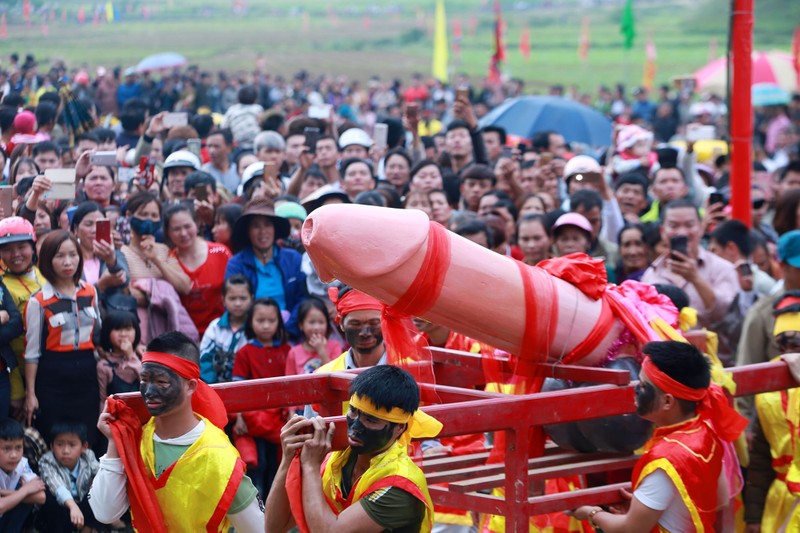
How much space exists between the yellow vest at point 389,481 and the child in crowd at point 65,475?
2.47 m

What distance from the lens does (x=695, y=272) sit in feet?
19.4

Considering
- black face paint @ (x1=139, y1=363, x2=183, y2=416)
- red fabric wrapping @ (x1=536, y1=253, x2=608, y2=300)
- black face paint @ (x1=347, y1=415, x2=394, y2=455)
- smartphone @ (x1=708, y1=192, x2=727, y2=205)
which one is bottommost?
smartphone @ (x1=708, y1=192, x2=727, y2=205)

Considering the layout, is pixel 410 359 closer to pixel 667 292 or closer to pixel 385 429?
pixel 385 429

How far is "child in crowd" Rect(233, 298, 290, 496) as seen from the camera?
5.84 m

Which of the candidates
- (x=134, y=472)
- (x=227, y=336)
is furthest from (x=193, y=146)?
(x=134, y=472)

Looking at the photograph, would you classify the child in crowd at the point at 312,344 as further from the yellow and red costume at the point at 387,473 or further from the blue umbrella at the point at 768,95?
the blue umbrella at the point at 768,95

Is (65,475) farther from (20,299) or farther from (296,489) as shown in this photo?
(296,489)

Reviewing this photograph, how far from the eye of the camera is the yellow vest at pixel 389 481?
3.24m

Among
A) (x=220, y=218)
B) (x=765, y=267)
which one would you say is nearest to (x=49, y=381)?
(x=220, y=218)

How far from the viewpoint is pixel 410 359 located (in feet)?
12.6

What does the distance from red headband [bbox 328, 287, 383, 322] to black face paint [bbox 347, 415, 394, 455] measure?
3.54ft

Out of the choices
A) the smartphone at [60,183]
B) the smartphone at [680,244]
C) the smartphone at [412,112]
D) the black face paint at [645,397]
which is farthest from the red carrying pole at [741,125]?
the smartphone at [60,183]

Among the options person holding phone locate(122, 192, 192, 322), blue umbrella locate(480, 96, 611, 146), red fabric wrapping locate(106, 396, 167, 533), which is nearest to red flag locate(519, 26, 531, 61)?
blue umbrella locate(480, 96, 611, 146)

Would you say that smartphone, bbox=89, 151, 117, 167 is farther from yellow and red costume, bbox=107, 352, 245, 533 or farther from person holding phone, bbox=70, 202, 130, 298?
yellow and red costume, bbox=107, 352, 245, 533
